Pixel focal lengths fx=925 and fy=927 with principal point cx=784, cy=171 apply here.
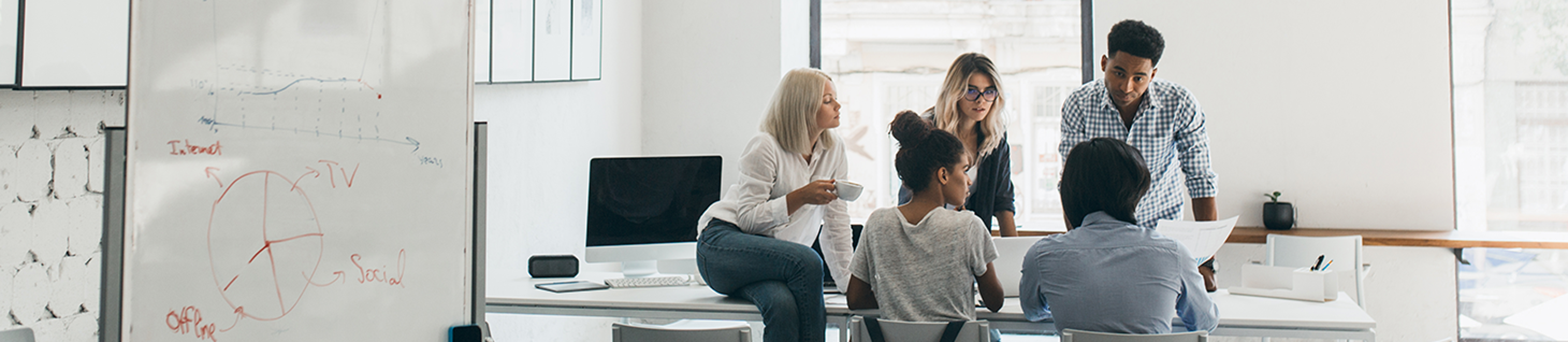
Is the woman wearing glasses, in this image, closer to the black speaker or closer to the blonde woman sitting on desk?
the blonde woman sitting on desk

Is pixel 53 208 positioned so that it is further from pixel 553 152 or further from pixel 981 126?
pixel 981 126

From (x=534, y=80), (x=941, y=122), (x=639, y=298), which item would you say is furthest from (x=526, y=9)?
(x=941, y=122)

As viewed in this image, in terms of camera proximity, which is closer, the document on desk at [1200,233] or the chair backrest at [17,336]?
the chair backrest at [17,336]

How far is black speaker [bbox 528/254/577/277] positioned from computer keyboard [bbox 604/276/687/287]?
0.45ft

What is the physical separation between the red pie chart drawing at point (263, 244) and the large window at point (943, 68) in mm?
3393

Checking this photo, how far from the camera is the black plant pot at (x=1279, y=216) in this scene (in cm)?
367

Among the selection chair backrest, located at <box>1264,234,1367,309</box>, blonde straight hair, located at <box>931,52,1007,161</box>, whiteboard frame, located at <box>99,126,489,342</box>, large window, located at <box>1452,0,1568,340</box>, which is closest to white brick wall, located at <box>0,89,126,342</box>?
whiteboard frame, located at <box>99,126,489,342</box>

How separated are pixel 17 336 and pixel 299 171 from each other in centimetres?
63

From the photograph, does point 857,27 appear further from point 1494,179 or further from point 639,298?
point 1494,179

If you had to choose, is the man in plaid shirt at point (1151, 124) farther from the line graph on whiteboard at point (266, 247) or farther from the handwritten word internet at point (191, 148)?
the handwritten word internet at point (191, 148)

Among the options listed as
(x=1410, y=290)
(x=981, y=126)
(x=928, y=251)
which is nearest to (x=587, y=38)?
(x=981, y=126)

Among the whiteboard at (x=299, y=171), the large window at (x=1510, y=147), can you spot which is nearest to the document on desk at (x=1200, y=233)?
the whiteboard at (x=299, y=171)

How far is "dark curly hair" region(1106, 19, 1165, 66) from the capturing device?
233 centimetres

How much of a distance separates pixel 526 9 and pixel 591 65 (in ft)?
2.12
